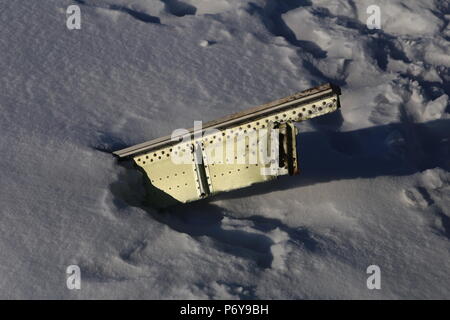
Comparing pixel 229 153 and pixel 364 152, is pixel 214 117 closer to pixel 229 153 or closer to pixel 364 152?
pixel 229 153

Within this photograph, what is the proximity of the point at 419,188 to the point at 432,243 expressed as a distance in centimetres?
65

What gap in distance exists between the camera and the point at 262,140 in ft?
16.0

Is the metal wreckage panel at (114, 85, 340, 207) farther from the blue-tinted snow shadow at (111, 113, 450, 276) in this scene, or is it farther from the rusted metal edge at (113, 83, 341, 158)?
the blue-tinted snow shadow at (111, 113, 450, 276)

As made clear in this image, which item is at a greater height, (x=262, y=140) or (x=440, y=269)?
(x=262, y=140)

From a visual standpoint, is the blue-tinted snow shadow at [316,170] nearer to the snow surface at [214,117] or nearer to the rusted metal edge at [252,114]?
the snow surface at [214,117]

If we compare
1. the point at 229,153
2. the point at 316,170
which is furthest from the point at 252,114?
the point at 316,170

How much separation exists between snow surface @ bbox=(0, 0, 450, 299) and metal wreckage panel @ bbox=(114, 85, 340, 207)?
20 cm

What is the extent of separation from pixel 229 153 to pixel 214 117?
38.5 inches

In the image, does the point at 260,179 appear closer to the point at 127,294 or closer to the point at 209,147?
the point at 209,147

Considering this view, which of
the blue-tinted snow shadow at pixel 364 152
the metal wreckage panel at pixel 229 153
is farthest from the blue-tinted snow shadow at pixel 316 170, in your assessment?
the metal wreckage panel at pixel 229 153

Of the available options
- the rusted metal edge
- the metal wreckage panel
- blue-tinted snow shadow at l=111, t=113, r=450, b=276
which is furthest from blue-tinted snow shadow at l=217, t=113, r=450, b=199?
the rusted metal edge

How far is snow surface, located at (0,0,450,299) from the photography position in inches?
174
